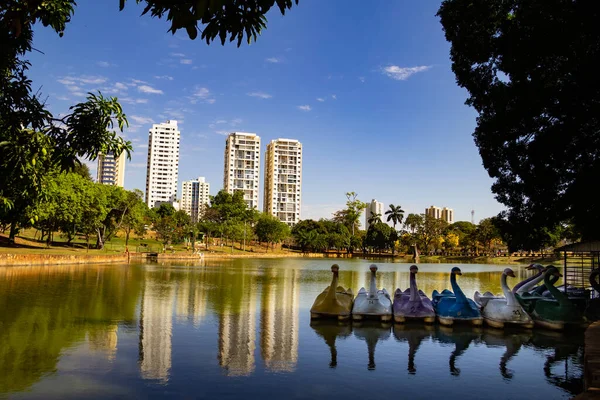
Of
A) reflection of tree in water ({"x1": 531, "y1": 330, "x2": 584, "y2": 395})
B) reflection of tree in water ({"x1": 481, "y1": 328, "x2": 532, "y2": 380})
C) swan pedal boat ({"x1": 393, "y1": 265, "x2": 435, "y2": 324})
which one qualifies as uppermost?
swan pedal boat ({"x1": 393, "y1": 265, "x2": 435, "y2": 324})

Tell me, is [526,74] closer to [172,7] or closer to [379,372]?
[379,372]

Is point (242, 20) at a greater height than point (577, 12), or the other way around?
point (577, 12)

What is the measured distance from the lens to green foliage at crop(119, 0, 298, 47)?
11.3 ft

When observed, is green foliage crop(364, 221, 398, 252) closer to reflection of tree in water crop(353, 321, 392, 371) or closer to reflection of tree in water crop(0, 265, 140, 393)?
reflection of tree in water crop(0, 265, 140, 393)

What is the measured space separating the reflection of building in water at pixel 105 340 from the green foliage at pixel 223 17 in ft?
30.5

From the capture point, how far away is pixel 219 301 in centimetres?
2175

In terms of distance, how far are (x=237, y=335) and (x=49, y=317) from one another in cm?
705

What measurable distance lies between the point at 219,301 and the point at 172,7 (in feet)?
63.8

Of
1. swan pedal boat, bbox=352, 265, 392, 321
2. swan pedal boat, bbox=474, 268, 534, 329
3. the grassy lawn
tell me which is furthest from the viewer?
the grassy lawn

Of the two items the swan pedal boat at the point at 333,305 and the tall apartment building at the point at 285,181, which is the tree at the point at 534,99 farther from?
the tall apartment building at the point at 285,181

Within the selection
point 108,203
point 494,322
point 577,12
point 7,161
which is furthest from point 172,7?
point 108,203

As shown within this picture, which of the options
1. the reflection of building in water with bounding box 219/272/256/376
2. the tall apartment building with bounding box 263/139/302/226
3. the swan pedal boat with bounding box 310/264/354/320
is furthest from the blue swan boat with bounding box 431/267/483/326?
the tall apartment building with bounding box 263/139/302/226

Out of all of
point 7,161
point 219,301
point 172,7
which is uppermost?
point 172,7

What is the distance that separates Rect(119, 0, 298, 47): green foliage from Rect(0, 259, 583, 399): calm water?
22.2ft
